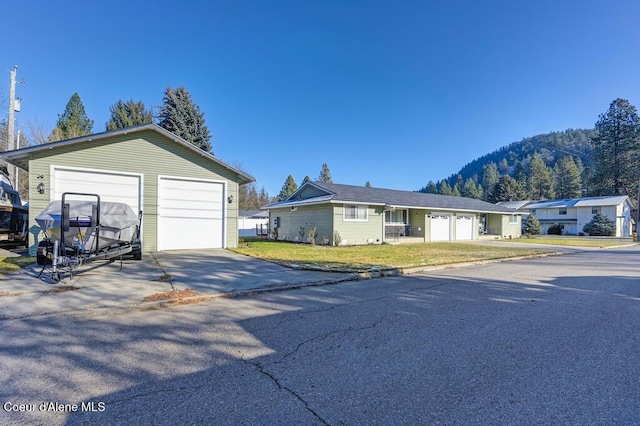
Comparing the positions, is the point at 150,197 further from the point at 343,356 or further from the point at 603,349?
the point at 603,349

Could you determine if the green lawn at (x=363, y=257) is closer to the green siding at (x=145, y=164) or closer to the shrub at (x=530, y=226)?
the green siding at (x=145, y=164)

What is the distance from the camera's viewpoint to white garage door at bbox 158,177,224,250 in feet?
43.0

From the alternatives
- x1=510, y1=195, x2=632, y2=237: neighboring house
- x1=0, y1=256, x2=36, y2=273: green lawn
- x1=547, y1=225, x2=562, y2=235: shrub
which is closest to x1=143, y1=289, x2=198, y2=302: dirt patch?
x1=0, y1=256, x2=36, y2=273: green lawn

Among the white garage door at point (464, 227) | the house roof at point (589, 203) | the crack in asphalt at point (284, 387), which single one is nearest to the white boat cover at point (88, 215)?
the crack in asphalt at point (284, 387)

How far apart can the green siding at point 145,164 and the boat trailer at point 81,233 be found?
3.83m

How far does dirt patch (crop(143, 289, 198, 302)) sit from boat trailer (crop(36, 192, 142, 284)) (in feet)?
7.91

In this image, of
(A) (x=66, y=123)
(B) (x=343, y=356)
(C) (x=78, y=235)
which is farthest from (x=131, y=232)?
(A) (x=66, y=123)

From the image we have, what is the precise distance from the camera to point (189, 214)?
13594 millimetres

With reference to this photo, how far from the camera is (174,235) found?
1330 cm

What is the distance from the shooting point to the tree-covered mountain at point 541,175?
188ft

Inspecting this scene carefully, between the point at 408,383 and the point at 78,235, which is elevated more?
the point at 78,235

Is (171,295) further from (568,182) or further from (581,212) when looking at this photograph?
(568,182)

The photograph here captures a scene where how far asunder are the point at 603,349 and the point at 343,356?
2998mm

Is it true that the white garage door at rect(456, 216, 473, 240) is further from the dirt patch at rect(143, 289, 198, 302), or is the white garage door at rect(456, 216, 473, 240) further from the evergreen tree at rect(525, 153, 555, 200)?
the evergreen tree at rect(525, 153, 555, 200)
